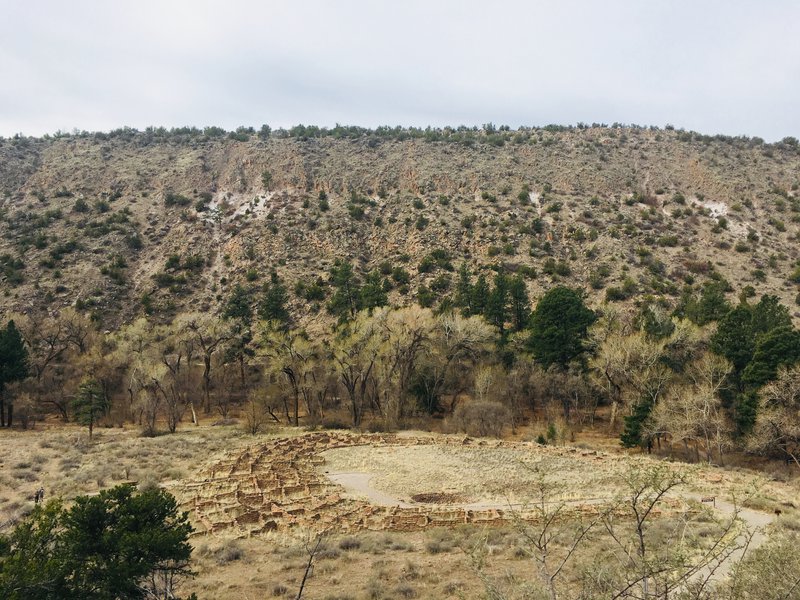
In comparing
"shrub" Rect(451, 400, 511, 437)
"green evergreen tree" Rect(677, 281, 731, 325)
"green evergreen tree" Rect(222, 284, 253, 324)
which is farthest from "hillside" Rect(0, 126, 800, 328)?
"shrub" Rect(451, 400, 511, 437)

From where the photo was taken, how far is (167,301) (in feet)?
183

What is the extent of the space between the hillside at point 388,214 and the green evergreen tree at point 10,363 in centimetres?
1579

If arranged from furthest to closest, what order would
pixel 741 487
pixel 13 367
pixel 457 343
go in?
pixel 457 343 → pixel 13 367 → pixel 741 487

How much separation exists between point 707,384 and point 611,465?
8.74 metres

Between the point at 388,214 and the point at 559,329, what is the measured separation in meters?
36.6

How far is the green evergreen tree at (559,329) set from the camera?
38094mm

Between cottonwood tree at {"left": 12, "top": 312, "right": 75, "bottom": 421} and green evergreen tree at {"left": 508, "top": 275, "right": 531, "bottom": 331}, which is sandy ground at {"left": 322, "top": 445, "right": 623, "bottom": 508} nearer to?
green evergreen tree at {"left": 508, "top": 275, "right": 531, "bottom": 331}

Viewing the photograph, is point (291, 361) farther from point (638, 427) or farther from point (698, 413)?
point (698, 413)

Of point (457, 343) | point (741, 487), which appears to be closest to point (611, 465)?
point (741, 487)

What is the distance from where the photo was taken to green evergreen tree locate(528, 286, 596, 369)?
1500 inches

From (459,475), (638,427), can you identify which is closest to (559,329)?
(638,427)

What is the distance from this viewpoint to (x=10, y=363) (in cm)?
3578

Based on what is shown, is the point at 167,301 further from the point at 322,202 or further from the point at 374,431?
the point at 374,431

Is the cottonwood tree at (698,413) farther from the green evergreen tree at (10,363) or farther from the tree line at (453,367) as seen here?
the green evergreen tree at (10,363)
